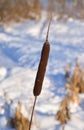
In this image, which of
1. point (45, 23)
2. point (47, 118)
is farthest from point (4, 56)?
point (47, 118)

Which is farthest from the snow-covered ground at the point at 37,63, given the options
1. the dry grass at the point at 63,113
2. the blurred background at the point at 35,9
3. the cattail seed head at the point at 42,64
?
the cattail seed head at the point at 42,64

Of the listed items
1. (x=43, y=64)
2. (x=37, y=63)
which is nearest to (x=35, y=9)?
(x=37, y=63)

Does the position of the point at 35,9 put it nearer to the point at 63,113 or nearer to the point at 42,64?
the point at 63,113

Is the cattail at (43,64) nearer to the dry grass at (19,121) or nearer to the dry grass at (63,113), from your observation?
the dry grass at (19,121)

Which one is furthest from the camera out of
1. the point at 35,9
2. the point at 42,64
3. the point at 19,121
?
the point at 35,9

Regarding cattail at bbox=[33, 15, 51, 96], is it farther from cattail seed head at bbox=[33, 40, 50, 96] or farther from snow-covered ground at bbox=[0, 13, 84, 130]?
snow-covered ground at bbox=[0, 13, 84, 130]

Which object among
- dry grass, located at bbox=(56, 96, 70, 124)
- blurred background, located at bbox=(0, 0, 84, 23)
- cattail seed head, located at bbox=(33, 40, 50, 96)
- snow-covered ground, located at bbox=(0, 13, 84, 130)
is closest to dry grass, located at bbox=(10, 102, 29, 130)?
snow-covered ground, located at bbox=(0, 13, 84, 130)
